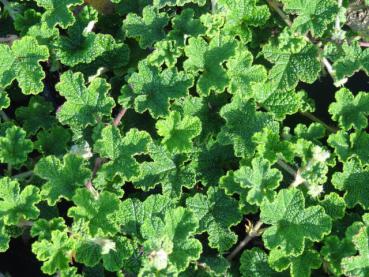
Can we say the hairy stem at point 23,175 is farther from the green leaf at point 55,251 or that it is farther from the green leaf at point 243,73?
the green leaf at point 243,73

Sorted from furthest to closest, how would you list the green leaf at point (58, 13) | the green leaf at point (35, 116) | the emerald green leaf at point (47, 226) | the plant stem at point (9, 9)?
the plant stem at point (9, 9) → the green leaf at point (35, 116) → the green leaf at point (58, 13) → the emerald green leaf at point (47, 226)

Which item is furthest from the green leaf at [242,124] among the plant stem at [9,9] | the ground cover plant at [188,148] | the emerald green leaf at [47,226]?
the plant stem at [9,9]

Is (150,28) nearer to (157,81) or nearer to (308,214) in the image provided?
(157,81)

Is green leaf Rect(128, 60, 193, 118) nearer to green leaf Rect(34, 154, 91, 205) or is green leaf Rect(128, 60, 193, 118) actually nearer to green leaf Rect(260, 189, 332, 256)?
green leaf Rect(34, 154, 91, 205)

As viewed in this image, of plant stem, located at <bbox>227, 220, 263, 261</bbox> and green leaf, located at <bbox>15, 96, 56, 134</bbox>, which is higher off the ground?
green leaf, located at <bbox>15, 96, 56, 134</bbox>

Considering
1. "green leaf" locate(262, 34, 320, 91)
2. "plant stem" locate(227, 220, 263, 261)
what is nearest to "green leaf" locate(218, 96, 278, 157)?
"green leaf" locate(262, 34, 320, 91)

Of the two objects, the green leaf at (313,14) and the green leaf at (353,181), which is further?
the green leaf at (313,14)

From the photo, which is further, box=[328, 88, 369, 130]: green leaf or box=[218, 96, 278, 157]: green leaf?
box=[328, 88, 369, 130]: green leaf

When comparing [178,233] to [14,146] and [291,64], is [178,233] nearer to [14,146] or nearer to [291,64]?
[14,146]
